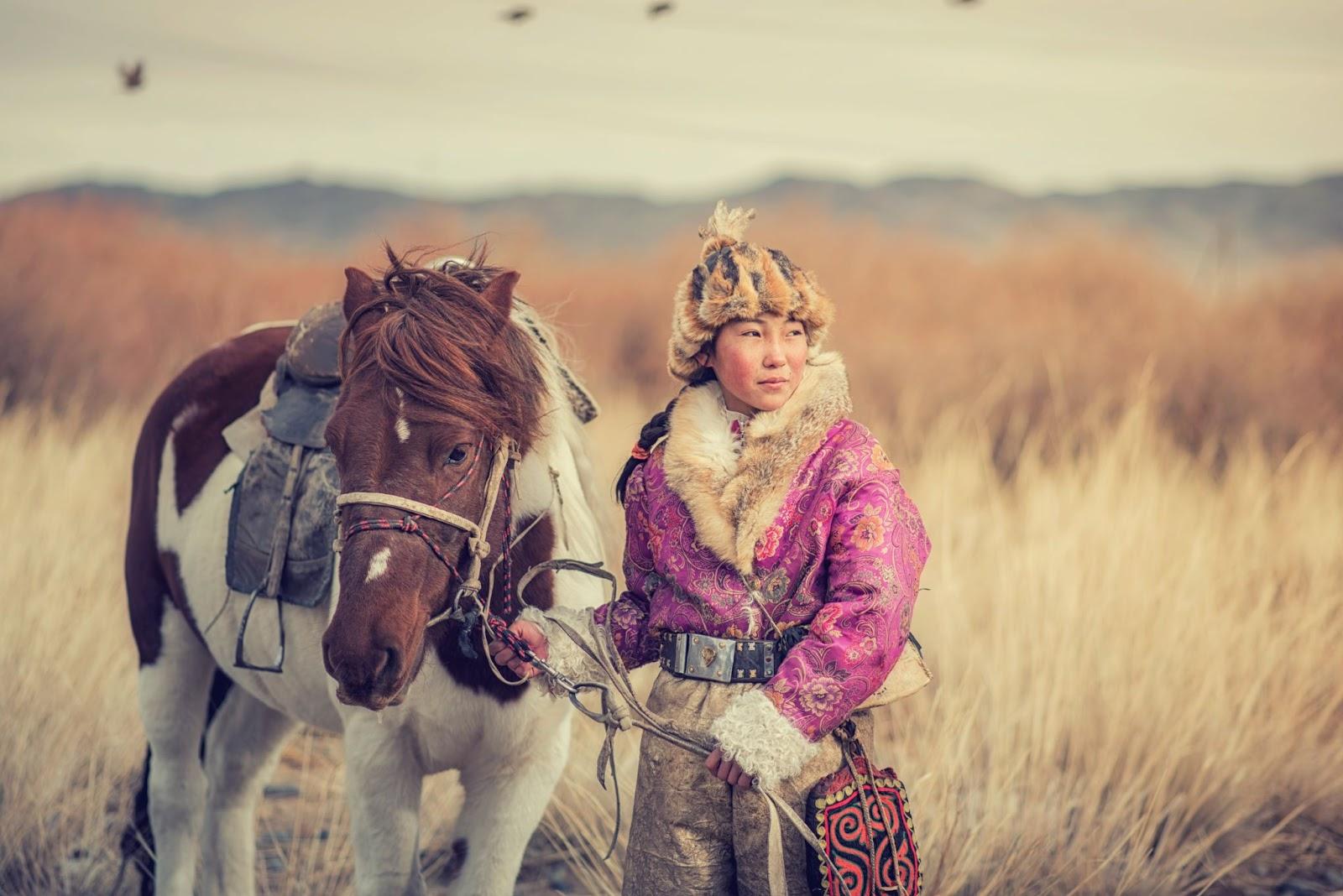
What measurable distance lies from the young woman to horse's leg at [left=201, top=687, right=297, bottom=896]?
1.84 m

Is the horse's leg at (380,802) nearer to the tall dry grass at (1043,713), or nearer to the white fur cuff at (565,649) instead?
the white fur cuff at (565,649)

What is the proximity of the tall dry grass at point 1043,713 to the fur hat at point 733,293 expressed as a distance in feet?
5.86

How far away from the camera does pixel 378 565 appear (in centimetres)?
200

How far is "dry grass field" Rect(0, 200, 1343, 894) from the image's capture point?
374 cm

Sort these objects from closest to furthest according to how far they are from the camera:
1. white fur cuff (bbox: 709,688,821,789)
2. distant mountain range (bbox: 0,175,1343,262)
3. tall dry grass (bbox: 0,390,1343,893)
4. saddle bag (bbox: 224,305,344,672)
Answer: white fur cuff (bbox: 709,688,821,789)
saddle bag (bbox: 224,305,344,672)
tall dry grass (bbox: 0,390,1343,893)
distant mountain range (bbox: 0,175,1343,262)

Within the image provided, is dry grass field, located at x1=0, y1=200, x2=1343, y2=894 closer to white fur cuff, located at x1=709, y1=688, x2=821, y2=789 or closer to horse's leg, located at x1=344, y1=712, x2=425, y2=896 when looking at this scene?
horse's leg, located at x1=344, y1=712, x2=425, y2=896

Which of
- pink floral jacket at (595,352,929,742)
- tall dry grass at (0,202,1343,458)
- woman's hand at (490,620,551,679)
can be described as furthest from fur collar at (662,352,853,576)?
tall dry grass at (0,202,1343,458)

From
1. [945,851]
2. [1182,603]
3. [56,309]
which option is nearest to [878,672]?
[945,851]

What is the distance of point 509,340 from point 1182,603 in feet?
11.5

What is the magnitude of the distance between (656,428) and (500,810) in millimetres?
983

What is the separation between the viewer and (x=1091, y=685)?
4.41 m

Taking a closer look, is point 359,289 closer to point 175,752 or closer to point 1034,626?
point 175,752

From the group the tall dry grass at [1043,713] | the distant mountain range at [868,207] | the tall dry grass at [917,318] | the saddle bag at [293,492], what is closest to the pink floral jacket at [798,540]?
the saddle bag at [293,492]

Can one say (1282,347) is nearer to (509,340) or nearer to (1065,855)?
(1065,855)
